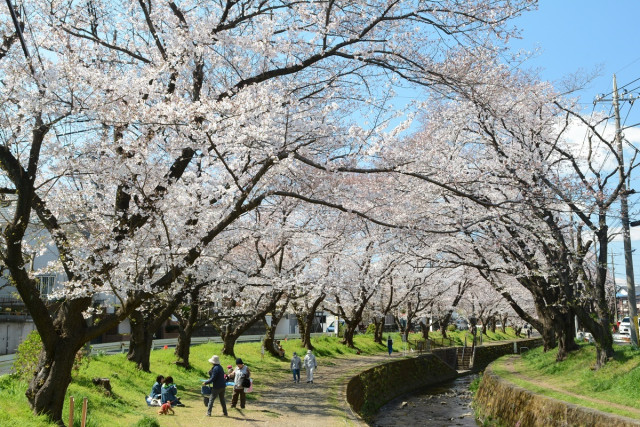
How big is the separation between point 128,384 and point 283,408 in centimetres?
416

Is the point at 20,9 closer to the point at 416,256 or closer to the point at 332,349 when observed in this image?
the point at 416,256

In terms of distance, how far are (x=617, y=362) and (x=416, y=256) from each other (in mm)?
6346

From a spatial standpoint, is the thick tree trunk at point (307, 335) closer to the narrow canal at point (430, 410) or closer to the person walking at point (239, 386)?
the narrow canal at point (430, 410)

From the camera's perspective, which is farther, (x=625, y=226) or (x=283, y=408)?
(x=625, y=226)

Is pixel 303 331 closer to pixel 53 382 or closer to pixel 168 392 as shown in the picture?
pixel 168 392

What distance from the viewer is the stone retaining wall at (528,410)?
10.2 m

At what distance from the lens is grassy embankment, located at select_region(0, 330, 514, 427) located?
29.2 ft

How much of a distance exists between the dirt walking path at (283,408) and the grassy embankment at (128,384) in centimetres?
24

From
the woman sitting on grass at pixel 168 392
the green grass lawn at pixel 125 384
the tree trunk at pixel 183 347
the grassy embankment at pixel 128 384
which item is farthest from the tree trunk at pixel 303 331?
the woman sitting on grass at pixel 168 392

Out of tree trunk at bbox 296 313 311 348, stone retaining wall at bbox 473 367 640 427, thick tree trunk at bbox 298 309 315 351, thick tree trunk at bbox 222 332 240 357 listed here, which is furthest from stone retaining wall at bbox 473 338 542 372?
thick tree trunk at bbox 222 332 240 357

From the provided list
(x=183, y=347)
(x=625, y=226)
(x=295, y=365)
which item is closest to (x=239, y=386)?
(x=295, y=365)

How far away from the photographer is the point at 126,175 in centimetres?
827

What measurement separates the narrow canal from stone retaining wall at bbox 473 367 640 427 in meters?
0.84

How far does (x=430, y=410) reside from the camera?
70.2 feet
